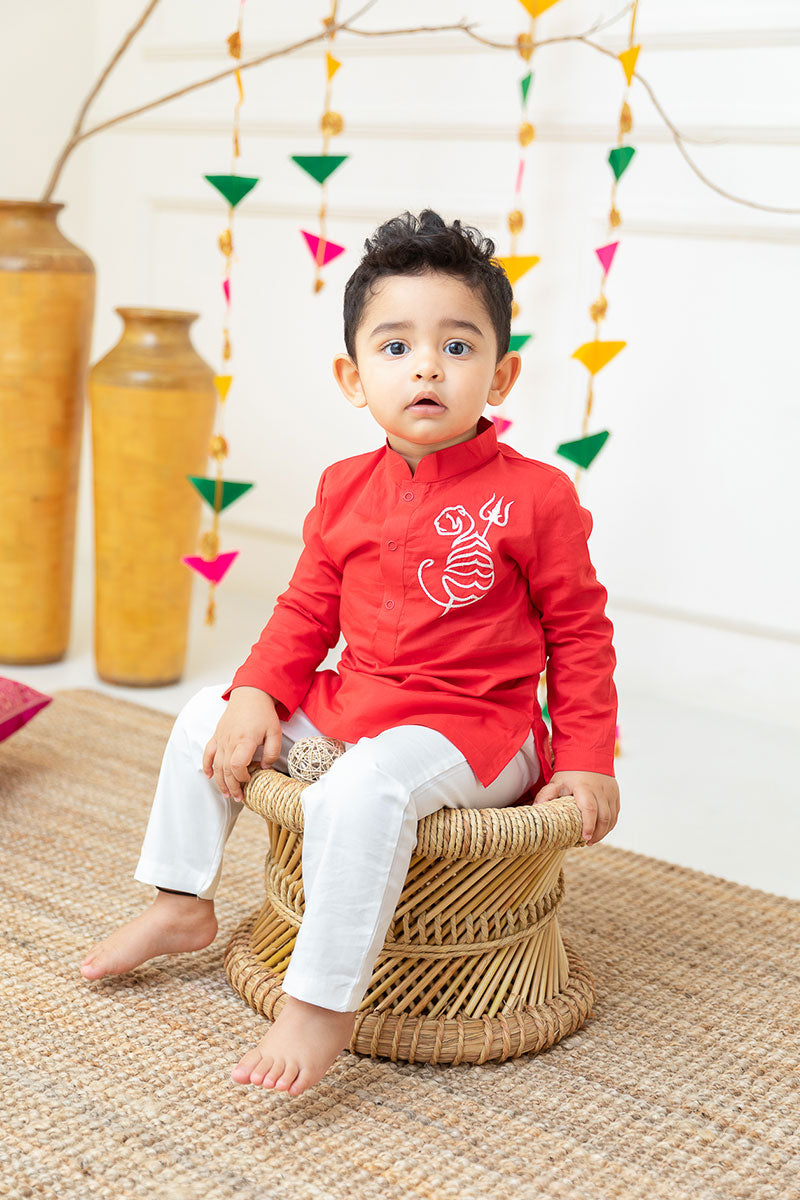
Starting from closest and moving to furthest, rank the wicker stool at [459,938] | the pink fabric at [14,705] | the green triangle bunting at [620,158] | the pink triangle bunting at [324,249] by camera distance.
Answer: the wicker stool at [459,938], the pink fabric at [14,705], the green triangle bunting at [620,158], the pink triangle bunting at [324,249]

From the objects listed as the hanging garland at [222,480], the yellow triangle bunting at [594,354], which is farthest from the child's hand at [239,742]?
the yellow triangle bunting at [594,354]

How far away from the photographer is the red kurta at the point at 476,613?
3.63ft

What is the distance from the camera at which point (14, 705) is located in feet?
5.21

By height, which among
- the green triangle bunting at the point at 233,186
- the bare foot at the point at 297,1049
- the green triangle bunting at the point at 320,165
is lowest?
the bare foot at the point at 297,1049

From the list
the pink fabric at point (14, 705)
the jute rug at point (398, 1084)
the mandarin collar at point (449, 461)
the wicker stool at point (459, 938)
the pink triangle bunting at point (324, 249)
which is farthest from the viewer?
the pink triangle bunting at point (324, 249)

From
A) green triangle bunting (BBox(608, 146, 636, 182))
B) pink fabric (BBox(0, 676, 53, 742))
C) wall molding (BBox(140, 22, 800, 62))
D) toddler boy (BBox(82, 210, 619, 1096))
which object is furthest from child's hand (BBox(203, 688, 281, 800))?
wall molding (BBox(140, 22, 800, 62))

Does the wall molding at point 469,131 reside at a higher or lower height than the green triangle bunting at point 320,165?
higher

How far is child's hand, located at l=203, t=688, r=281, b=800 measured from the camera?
1087 millimetres

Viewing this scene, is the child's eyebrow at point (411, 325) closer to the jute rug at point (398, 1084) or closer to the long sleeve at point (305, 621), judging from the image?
the long sleeve at point (305, 621)

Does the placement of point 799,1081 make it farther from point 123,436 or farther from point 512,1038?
point 123,436

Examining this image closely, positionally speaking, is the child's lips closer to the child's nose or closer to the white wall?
the child's nose

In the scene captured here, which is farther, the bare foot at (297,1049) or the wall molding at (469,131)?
the wall molding at (469,131)

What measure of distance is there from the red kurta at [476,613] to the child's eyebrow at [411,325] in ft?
0.32

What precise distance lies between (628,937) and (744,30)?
4.68ft
